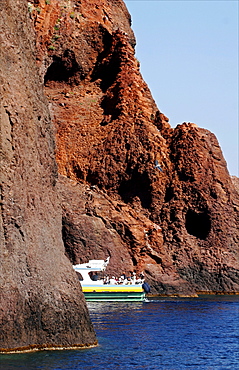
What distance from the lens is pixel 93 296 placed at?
72.4 m

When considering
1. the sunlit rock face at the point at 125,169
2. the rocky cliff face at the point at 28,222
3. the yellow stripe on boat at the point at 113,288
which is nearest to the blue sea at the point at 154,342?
the rocky cliff face at the point at 28,222

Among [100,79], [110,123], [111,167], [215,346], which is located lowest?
[215,346]

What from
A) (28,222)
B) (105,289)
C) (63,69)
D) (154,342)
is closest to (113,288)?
(105,289)

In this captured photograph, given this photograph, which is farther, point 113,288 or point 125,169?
point 125,169

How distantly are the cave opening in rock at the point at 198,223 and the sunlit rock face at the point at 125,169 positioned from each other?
0.13 metres

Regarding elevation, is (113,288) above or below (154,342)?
above

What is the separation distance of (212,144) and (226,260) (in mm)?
16526

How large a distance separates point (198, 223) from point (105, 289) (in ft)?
84.8

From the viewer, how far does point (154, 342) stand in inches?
1597

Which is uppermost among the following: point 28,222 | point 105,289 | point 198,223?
point 198,223

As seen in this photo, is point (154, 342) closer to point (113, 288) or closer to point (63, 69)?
point (113, 288)

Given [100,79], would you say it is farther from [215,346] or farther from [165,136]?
[215,346]

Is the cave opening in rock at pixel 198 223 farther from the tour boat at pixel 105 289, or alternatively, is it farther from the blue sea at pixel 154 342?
the blue sea at pixel 154 342

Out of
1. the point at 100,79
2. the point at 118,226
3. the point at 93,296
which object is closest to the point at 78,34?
the point at 100,79
